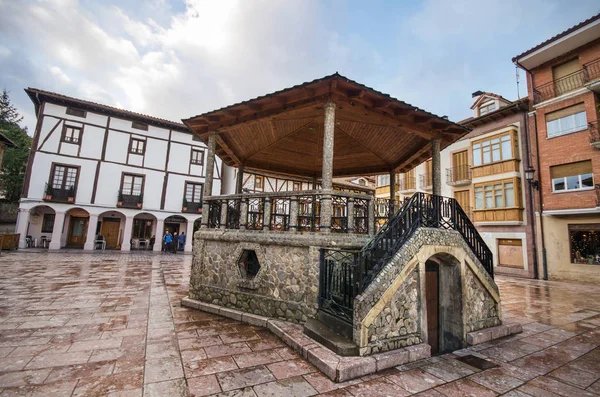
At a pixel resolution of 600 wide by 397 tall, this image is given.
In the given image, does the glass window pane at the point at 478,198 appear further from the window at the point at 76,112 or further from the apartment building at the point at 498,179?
the window at the point at 76,112

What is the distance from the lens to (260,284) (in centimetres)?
649

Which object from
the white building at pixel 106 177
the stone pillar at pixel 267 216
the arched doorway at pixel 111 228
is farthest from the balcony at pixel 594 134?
the arched doorway at pixel 111 228

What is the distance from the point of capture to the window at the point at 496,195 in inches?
675

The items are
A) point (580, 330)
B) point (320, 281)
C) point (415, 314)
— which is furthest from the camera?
point (580, 330)

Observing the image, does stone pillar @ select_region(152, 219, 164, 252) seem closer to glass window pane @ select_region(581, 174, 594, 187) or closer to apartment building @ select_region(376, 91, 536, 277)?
apartment building @ select_region(376, 91, 536, 277)

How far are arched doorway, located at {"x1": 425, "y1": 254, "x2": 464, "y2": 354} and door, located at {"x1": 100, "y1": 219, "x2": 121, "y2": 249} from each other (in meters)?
26.7

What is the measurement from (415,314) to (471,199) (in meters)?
17.9

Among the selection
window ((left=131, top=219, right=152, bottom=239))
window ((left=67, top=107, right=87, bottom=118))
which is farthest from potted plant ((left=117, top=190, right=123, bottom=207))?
window ((left=67, top=107, right=87, bottom=118))

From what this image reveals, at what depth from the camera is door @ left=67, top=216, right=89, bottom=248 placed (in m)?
23.3

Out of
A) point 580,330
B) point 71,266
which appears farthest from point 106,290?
point 580,330

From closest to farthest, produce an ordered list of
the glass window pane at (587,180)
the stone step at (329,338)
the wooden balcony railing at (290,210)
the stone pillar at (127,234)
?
the stone step at (329,338) → the wooden balcony railing at (290,210) → the glass window pane at (587,180) → the stone pillar at (127,234)

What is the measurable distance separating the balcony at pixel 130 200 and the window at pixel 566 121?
1156 inches

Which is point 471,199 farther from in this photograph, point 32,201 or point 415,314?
point 32,201

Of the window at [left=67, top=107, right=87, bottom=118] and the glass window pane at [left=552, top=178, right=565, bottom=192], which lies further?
the window at [left=67, top=107, right=87, bottom=118]
